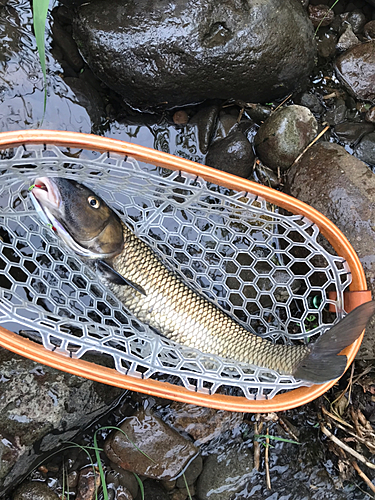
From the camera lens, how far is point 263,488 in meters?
2.90

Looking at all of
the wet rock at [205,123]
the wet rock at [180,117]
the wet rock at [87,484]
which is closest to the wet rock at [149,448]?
the wet rock at [87,484]

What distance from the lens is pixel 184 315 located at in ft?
7.84

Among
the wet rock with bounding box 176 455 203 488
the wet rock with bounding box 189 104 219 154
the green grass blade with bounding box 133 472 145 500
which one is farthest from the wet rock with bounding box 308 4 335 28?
the green grass blade with bounding box 133 472 145 500

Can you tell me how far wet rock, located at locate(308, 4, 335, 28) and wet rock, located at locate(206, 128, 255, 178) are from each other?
1149mm

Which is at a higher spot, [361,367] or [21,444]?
[21,444]

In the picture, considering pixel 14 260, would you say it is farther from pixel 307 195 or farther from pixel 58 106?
pixel 307 195

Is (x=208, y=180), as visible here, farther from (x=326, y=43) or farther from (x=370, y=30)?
(x=370, y=30)

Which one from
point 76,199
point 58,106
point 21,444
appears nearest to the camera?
point 76,199

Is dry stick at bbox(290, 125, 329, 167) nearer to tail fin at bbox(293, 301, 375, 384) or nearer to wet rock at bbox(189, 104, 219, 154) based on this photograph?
wet rock at bbox(189, 104, 219, 154)

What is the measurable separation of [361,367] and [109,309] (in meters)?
1.99

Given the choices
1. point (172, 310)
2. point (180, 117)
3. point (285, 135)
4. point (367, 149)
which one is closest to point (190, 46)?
point (180, 117)

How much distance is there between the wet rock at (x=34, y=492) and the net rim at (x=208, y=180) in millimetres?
1229

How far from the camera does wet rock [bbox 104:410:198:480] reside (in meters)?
2.74

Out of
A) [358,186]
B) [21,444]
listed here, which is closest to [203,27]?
[358,186]
